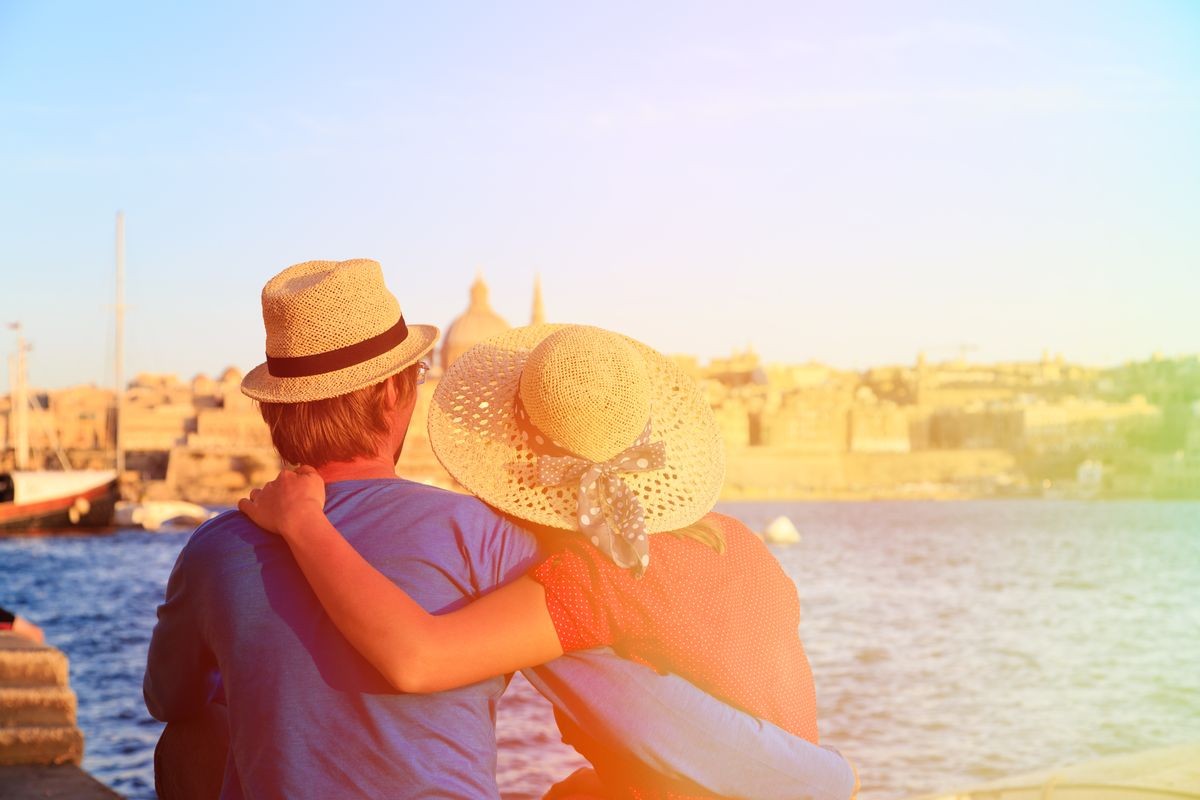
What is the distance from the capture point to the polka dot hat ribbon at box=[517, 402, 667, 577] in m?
1.29

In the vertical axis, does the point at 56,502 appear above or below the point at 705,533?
below

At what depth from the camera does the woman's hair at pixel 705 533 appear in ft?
4.47

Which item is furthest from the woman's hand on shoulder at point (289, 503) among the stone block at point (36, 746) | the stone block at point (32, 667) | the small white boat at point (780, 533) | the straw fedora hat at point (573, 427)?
the small white boat at point (780, 533)

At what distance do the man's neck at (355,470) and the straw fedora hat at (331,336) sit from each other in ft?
0.24

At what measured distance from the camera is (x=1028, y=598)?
2453 cm

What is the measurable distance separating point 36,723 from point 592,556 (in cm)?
265

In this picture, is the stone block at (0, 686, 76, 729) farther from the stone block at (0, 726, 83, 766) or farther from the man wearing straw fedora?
the man wearing straw fedora

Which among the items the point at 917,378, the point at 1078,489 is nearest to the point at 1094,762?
the point at 1078,489

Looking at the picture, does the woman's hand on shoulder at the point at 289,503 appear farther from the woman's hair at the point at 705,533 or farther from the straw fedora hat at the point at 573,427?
the woman's hair at the point at 705,533

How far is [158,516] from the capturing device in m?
40.3

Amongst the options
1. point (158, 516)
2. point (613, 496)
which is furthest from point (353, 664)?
point (158, 516)

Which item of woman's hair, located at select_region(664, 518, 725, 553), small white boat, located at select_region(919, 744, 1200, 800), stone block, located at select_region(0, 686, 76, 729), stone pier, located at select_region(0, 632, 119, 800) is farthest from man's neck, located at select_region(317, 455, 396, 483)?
stone block, located at select_region(0, 686, 76, 729)

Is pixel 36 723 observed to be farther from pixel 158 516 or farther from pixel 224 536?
pixel 158 516

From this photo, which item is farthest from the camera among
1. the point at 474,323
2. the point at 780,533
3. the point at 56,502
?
the point at 474,323
